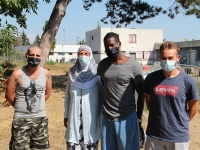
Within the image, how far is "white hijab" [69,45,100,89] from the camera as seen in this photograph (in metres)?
3.05

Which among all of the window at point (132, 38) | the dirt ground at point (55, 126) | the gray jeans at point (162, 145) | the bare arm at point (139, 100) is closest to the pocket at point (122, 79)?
the bare arm at point (139, 100)

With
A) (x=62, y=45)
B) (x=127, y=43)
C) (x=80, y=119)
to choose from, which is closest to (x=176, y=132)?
(x=80, y=119)

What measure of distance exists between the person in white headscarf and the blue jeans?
133 mm

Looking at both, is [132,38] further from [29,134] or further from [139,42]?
[29,134]

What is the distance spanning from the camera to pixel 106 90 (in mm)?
2916

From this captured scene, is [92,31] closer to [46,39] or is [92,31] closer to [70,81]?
[46,39]

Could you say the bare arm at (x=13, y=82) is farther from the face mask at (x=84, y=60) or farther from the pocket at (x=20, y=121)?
the face mask at (x=84, y=60)

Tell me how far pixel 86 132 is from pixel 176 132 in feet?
3.24

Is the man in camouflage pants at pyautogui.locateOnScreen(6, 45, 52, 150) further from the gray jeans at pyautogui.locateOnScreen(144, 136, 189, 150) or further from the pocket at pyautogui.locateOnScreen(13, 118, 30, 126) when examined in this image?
the gray jeans at pyautogui.locateOnScreen(144, 136, 189, 150)

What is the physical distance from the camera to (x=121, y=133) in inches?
114

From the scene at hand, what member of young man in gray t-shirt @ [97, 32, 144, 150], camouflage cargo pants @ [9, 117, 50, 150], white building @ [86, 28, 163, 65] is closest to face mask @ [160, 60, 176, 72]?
young man in gray t-shirt @ [97, 32, 144, 150]

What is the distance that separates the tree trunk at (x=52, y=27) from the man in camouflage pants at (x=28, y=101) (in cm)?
577

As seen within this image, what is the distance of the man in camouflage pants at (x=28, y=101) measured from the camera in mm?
3031

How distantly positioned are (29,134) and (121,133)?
1040 mm
